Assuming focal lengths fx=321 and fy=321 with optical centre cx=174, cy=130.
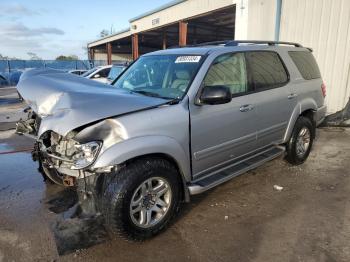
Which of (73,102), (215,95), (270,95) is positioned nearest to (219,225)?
(215,95)

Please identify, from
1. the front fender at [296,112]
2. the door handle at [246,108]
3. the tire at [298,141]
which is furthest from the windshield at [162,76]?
the tire at [298,141]

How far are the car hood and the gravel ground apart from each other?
119 centimetres

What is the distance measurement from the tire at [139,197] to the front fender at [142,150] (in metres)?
0.12

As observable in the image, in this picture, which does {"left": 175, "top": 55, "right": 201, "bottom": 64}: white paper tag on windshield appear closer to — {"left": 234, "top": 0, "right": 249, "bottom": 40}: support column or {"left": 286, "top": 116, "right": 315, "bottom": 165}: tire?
{"left": 286, "top": 116, "right": 315, "bottom": 165}: tire

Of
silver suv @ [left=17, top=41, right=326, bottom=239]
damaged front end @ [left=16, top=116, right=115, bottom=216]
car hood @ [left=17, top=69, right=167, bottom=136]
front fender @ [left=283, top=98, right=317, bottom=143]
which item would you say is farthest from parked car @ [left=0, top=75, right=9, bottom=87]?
front fender @ [left=283, top=98, right=317, bottom=143]

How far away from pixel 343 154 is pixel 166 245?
444 cm

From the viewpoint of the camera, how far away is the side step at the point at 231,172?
3.43 m

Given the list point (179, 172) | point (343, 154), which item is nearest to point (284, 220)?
point (179, 172)

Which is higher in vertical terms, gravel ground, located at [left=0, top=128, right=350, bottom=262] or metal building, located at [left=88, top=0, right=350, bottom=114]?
metal building, located at [left=88, top=0, right=350, bottom=114]

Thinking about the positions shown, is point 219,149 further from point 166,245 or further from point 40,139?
point 40,139

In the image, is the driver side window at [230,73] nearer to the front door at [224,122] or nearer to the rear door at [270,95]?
the front door at [224,122]

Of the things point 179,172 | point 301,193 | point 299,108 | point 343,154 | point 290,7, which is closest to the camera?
point 179,172

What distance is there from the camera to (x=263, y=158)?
14.4 feet

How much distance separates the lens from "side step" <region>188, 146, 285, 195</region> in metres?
3.43
